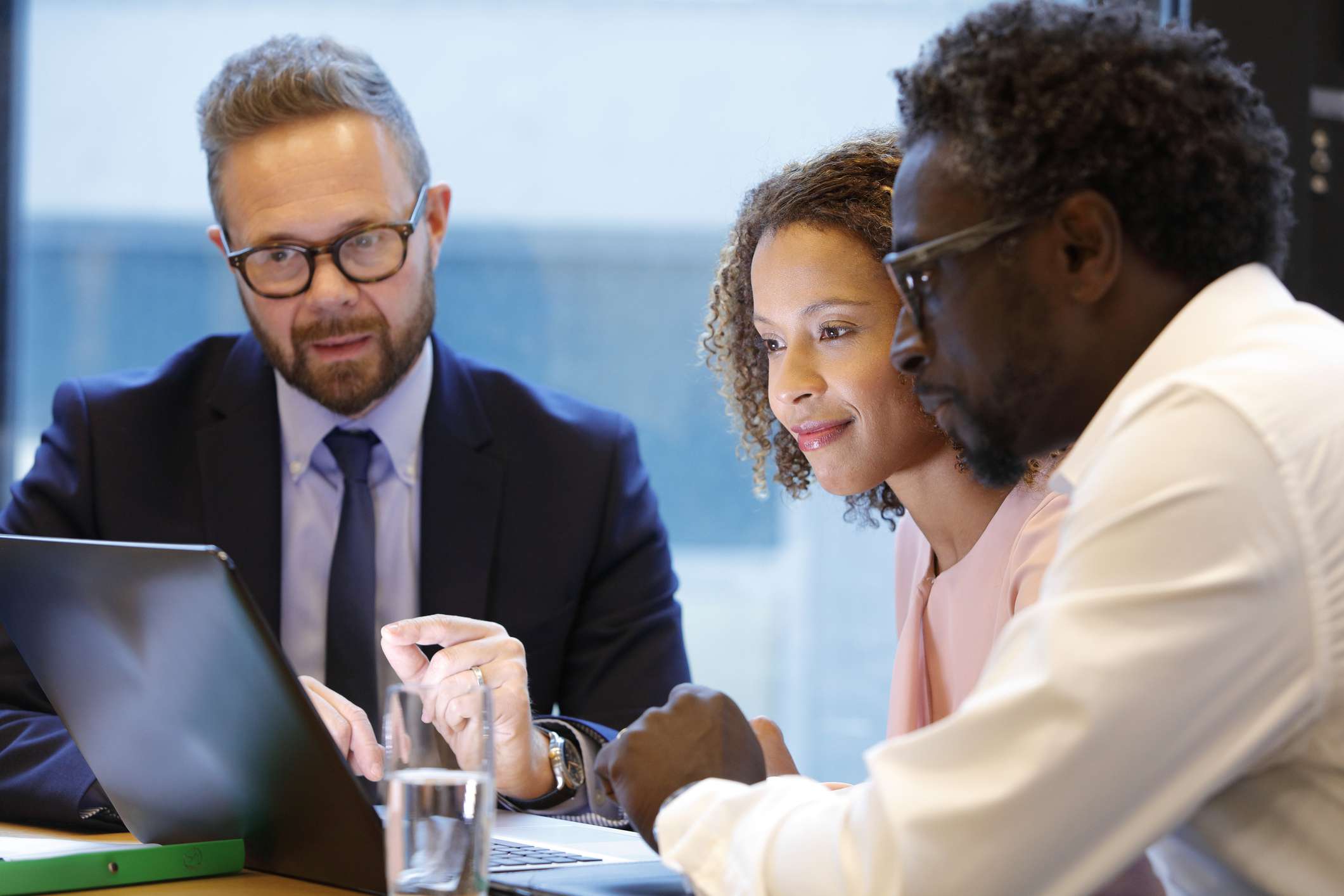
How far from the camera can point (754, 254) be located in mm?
1657

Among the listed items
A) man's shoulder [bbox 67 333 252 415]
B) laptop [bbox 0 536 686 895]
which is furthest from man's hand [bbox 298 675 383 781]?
man's shoulder [bbox 67 333 252 415]

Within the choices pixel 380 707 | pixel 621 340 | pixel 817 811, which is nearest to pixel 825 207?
pixel 817 811

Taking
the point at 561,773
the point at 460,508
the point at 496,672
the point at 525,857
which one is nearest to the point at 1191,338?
the point at 525,857

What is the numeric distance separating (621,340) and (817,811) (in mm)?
2445

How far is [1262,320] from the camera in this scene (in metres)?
0.92

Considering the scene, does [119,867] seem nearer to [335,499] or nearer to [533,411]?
[335,499]

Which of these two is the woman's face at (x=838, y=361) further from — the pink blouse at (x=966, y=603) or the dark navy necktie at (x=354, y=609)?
the dark navy necktie at (x=354, y=609)

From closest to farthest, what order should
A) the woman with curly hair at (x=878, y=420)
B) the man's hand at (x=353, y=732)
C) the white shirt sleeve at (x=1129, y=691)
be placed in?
the white shirt sleeve at (x=1129, y=691)
the man's hand at (x=353, y=732)
the woman with curly hair at (x=878, y=420)

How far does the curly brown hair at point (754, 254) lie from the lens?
→ 5.06ft

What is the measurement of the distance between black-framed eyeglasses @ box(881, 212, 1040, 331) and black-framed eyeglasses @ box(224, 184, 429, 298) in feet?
3.65

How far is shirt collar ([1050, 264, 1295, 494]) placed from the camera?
90 centimetres

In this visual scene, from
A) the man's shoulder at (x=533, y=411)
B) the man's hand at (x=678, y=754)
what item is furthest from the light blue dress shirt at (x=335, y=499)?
the man's hand at (x=678, y=754)

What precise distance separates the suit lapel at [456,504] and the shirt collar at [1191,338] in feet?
4.01

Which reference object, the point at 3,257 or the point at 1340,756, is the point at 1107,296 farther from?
the point at 3,257
